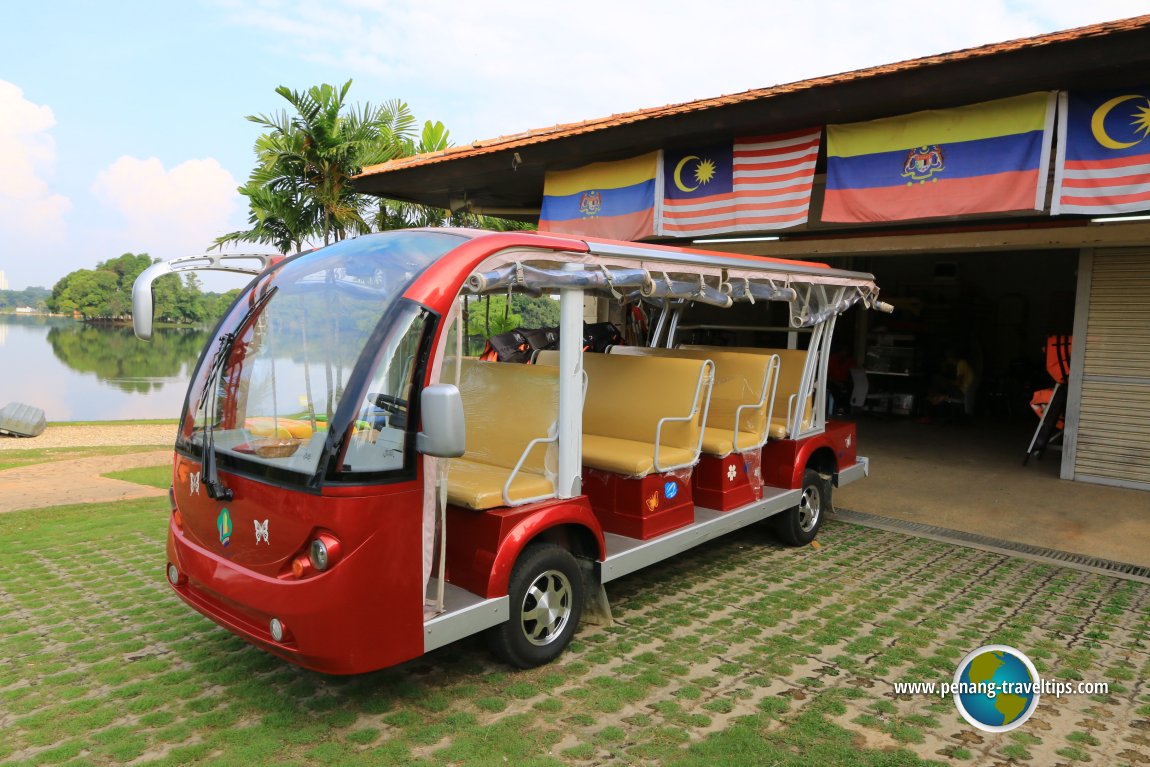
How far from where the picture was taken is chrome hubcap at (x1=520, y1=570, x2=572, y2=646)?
3568 mm

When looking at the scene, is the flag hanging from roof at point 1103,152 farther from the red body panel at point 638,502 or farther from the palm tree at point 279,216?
the palm tree at point 279,216

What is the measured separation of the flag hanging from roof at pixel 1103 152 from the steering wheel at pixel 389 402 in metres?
5.36

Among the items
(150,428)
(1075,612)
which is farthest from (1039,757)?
(150,428)

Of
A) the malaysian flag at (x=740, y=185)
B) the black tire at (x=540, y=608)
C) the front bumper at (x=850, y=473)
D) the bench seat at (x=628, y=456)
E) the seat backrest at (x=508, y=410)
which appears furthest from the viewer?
the malaysian flag at (x=740, y=185)

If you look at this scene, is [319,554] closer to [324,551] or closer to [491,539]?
[324,551]

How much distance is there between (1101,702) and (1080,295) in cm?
564

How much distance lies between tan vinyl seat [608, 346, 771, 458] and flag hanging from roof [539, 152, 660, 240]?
3.21 metres

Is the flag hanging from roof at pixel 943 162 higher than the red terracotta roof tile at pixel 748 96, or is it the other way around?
the red terracotta roof tile at pixel 748 96

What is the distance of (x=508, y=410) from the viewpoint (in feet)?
13.6

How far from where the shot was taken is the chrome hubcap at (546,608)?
11.7 ft

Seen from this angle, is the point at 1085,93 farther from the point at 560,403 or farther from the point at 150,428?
the point at 150,428

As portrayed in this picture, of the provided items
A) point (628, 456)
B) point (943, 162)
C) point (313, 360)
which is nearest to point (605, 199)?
point (943, 162)

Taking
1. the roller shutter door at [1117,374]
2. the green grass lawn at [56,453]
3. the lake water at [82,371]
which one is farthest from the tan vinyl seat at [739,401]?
the lake water at [82,371]

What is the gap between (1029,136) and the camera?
228 inches
